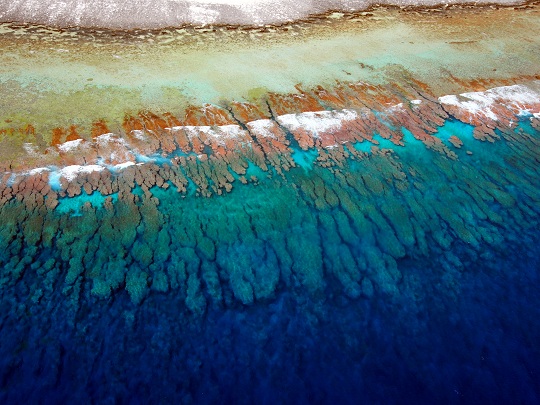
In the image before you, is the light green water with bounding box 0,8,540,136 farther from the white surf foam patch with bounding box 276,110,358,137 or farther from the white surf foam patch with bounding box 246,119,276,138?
the white surf foam patch with bounding box 276,110,358,137

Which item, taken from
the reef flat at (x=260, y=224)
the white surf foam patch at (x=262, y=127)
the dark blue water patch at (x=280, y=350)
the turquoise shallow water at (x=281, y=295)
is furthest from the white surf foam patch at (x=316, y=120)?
the dark blue water patch at (x=280, y=350)

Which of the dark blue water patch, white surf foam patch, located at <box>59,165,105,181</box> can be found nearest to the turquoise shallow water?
the dark blue water patch

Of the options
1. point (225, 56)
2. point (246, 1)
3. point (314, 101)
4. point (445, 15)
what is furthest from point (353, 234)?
point (445, 15)

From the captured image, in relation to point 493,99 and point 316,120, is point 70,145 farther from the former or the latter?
point 493,99

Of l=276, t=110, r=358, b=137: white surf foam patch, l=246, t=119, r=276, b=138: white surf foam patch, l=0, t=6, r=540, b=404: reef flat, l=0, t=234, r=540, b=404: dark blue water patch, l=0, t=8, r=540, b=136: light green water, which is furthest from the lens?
l=276, t=110, r=358, b=137: white surf foam patch

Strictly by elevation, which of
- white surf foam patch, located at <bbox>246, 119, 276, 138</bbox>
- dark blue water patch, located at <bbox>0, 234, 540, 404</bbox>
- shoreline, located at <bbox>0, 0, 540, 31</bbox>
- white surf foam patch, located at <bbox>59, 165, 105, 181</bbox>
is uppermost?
shoreline, located at <bbox>0, 0, 540, 31</bbox>

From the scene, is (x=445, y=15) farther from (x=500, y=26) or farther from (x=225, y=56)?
(x=225, y=56)

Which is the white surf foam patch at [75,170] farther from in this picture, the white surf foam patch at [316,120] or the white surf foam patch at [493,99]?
the white surf foam patch at [493,99]

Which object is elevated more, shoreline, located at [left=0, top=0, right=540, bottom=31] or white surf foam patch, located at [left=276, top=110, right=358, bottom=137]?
shoreline, located at [left=0, top=0, right=540, bottom=31]
